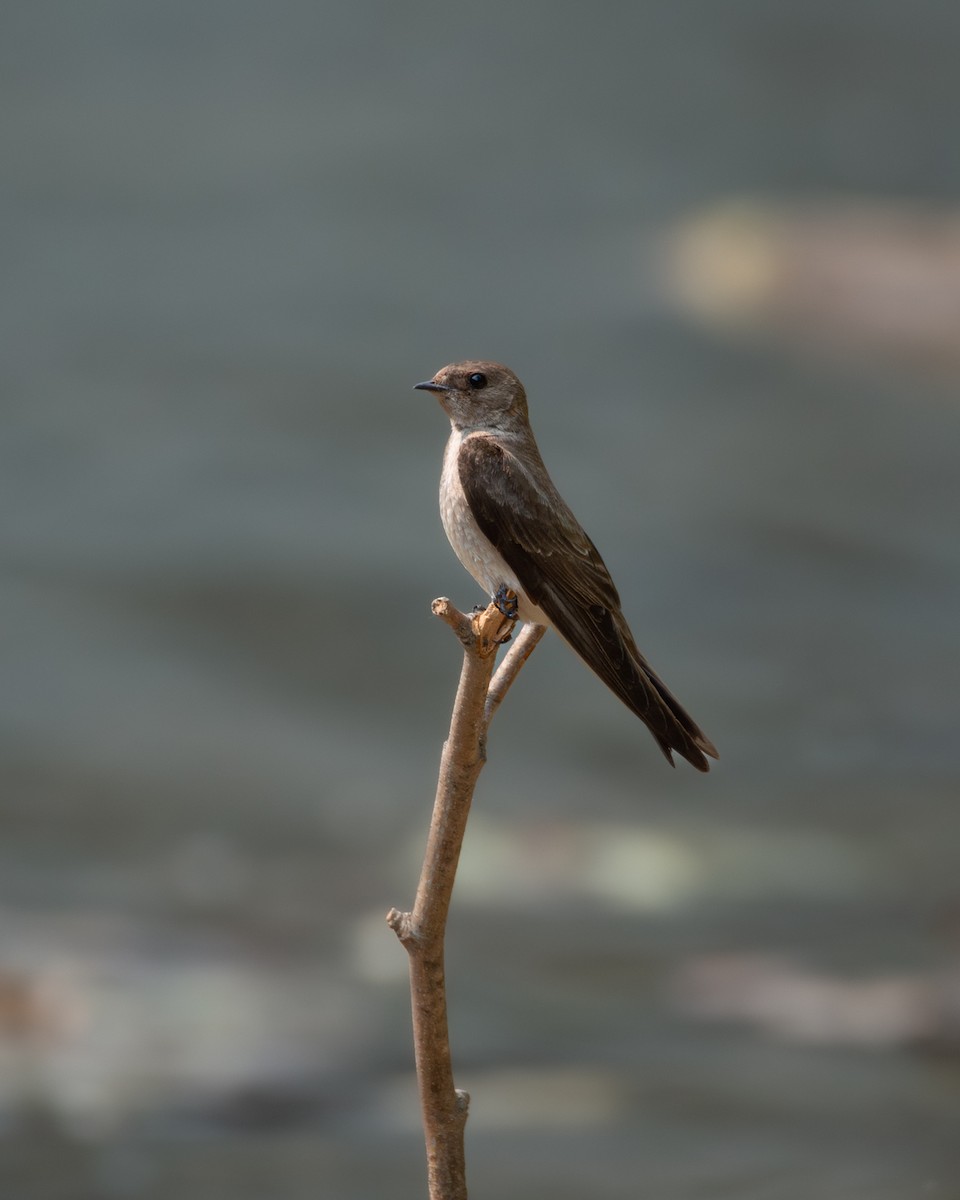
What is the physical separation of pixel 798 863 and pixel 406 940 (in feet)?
10.3

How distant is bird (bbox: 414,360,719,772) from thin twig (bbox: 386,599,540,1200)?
0.19m

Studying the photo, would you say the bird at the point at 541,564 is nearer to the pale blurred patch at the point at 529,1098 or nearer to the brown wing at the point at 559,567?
the brown wing at the point at 559,567

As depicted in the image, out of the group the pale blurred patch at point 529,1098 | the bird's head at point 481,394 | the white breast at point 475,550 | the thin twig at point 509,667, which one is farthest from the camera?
the pale blurred patch at point 529,1098

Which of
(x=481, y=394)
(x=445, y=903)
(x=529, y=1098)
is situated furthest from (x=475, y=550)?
(x=529, y=1098)

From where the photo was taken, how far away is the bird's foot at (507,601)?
1.97 metres

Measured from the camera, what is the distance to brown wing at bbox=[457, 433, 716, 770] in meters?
1.94

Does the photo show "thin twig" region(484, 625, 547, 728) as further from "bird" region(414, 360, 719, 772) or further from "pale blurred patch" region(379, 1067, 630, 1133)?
"pale blurred patch" region(379, 1067, 630, 1133)

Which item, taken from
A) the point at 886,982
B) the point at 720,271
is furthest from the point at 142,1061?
the point at 720,271

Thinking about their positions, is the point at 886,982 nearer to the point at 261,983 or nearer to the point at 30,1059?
the point at 261,983

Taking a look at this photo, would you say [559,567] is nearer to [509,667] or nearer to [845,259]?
[509,667]

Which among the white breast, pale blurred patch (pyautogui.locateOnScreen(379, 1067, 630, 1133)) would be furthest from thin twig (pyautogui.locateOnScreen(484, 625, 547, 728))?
pale blurred patch (pyautogui.locateOnScreen(379, 1067, 630, 1133))

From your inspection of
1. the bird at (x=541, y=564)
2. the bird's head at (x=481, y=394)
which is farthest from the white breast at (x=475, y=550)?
the bird's head at (x=481, y=394)

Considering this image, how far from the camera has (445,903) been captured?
176 cm

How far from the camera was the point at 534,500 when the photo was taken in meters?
2.02
